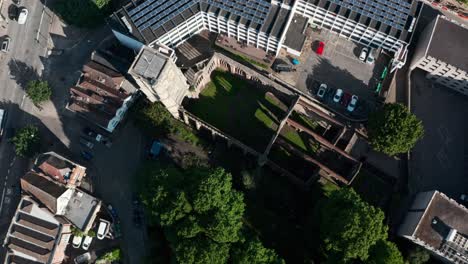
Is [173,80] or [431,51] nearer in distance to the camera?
[173,80]

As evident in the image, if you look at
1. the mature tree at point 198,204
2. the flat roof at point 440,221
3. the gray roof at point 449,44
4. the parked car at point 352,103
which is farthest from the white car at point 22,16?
the flat roof at point 440,221

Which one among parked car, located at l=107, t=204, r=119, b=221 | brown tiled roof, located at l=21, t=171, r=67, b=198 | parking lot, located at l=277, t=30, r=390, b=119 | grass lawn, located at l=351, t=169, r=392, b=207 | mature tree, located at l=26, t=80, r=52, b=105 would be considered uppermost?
parking lot, located at l=277, t=30, r=390, b=119

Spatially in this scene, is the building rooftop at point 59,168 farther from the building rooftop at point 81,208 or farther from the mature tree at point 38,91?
the mature tree at point 38,91

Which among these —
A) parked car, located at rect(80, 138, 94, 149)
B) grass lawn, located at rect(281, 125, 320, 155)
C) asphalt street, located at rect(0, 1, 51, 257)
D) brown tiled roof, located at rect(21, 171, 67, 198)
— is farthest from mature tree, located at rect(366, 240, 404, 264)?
asphalt street, located at rect(0, 1, 51, 257)

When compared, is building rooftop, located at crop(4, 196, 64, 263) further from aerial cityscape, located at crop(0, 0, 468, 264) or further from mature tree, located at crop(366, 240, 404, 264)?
mature tree, located at crop(366, 240, 404, 264)

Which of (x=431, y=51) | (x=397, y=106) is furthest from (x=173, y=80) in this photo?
(x=431, y=51)

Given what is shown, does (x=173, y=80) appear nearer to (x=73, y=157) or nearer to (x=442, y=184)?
(x=73, y=157)
